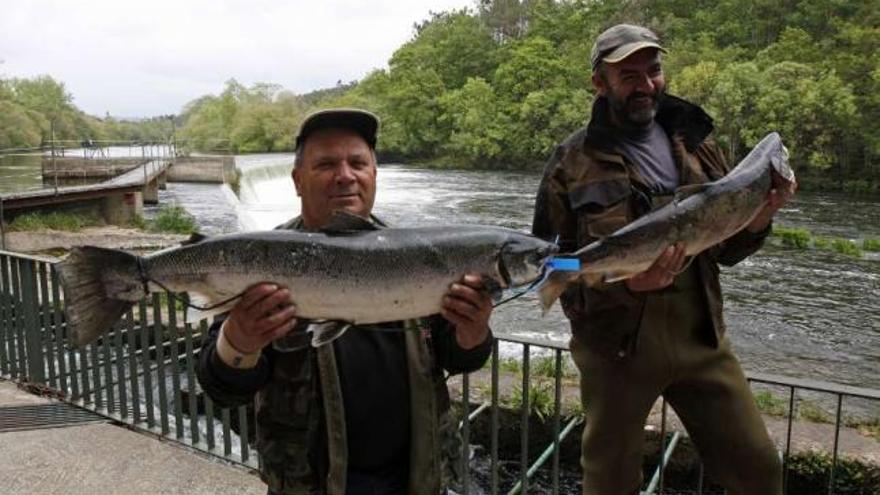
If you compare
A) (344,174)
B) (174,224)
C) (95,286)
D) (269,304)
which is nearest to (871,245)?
(174,224)

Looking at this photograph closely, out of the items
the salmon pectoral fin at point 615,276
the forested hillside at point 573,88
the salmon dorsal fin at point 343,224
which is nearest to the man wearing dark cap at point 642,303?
the salmon pectoral fin at point 615,276

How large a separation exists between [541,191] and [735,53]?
53.5 meters

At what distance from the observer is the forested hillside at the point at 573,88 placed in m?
38.5

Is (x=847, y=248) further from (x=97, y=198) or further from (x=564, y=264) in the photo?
(x=97, y=198)

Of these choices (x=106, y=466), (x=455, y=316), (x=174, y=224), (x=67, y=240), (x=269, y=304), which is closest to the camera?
(x=269, y=304)

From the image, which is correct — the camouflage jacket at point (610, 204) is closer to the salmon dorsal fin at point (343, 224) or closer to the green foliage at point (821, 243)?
the salmon dorsal fin at point (343, 224)

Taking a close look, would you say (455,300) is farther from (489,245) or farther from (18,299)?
(18,299)

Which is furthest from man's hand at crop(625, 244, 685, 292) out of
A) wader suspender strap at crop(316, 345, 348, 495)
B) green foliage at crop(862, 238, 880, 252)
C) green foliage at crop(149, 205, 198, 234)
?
green foliage at crop(862, 238, 880, 252)

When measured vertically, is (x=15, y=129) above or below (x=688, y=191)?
above

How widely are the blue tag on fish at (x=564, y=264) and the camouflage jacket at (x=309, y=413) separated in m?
0.47

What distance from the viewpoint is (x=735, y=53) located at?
167 ft

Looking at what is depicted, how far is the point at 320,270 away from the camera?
2.00 m

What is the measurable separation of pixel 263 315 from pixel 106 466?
3.33 meters

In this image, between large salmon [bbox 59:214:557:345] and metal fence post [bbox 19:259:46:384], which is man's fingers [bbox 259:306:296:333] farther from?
metal fence post [bbox 19:259:46:384]
